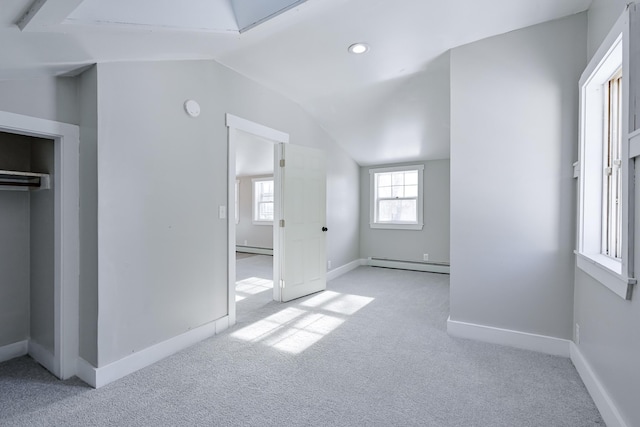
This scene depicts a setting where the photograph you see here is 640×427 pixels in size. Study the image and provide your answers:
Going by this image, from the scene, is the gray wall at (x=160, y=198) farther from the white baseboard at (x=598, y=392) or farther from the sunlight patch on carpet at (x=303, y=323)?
the white baseboard at (x=598, y=392)

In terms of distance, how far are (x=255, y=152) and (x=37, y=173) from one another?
4.14 metres

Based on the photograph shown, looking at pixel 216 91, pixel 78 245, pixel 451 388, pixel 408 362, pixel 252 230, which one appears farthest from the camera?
pixel 252 230

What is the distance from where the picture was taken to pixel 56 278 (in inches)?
82.4

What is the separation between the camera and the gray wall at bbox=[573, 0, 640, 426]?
140cm

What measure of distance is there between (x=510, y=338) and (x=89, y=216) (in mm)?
3295

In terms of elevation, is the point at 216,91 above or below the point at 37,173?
above

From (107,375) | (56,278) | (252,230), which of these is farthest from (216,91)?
(252,230)

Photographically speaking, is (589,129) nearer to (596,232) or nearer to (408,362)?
(596,232)

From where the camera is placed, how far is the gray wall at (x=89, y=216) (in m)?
2.03

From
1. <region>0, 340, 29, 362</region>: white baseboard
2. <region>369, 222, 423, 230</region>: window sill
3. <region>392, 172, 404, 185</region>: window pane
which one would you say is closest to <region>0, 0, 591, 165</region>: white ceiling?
<region>392, 172, 404, 185</region>: window pane

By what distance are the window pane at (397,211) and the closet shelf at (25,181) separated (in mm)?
4873

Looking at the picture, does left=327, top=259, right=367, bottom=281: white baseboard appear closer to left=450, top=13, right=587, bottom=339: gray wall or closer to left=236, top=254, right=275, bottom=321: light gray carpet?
left=236, top=254, right=275, bottom=321: light gray carpet

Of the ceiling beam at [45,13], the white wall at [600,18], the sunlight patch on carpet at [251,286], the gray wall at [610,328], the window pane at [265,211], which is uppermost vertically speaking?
the white wall at [600,18]

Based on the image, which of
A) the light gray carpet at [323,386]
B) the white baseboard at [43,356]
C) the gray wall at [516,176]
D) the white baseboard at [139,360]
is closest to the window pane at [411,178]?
the gray wall at [516,176]
